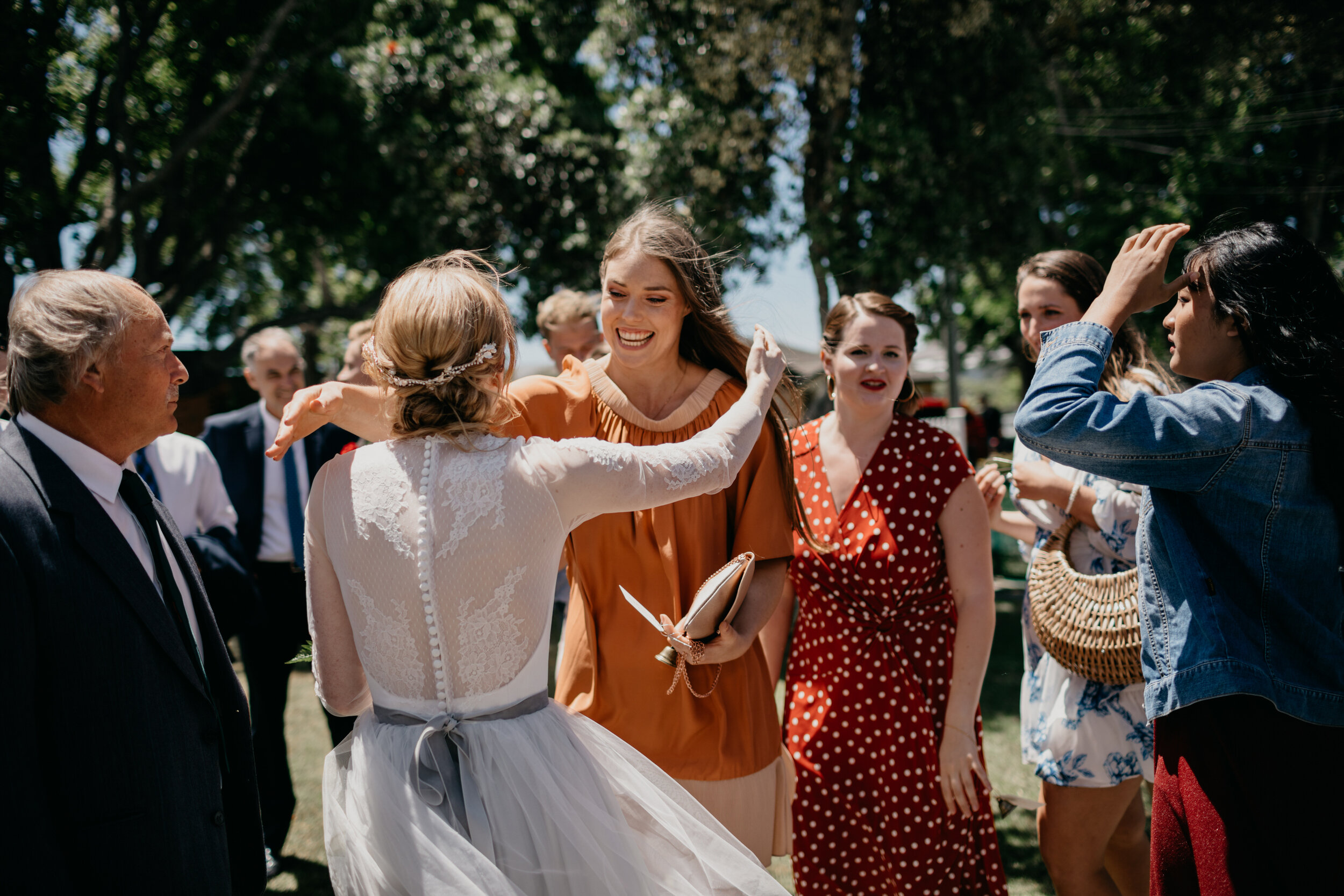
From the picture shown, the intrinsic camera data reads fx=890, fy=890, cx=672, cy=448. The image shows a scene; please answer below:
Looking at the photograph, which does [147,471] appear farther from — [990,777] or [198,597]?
[990,777]

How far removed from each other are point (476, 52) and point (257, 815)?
1127 cm

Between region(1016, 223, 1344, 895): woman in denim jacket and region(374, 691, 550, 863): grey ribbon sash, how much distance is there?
1.31 m

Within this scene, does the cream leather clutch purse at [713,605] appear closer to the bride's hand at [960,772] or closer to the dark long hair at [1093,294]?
the bride's hand at [960,772]

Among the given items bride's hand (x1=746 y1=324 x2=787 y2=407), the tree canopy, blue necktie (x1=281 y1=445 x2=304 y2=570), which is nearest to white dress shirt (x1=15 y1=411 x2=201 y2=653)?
bride's hand (x1=746 y1=324 x2=787 y2=407)

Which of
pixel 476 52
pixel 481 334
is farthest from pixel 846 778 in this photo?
pixel 476 52

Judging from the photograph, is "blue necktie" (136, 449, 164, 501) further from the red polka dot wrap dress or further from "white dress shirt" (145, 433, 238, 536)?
the red polka dot wrap dress

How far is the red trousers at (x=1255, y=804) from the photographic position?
176cm

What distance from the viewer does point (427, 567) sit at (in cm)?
162

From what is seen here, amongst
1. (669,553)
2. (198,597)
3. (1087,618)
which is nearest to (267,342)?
(198,597)

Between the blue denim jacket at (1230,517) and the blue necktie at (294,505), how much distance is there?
3.77 m

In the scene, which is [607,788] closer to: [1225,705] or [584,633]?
[584,633]

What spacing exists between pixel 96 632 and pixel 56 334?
21.8 inches

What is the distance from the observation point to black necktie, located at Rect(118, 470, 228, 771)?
178 cm

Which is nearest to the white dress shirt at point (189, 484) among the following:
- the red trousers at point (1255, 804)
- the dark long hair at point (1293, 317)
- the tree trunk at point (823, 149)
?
the red trousers at point (1255, 804)
